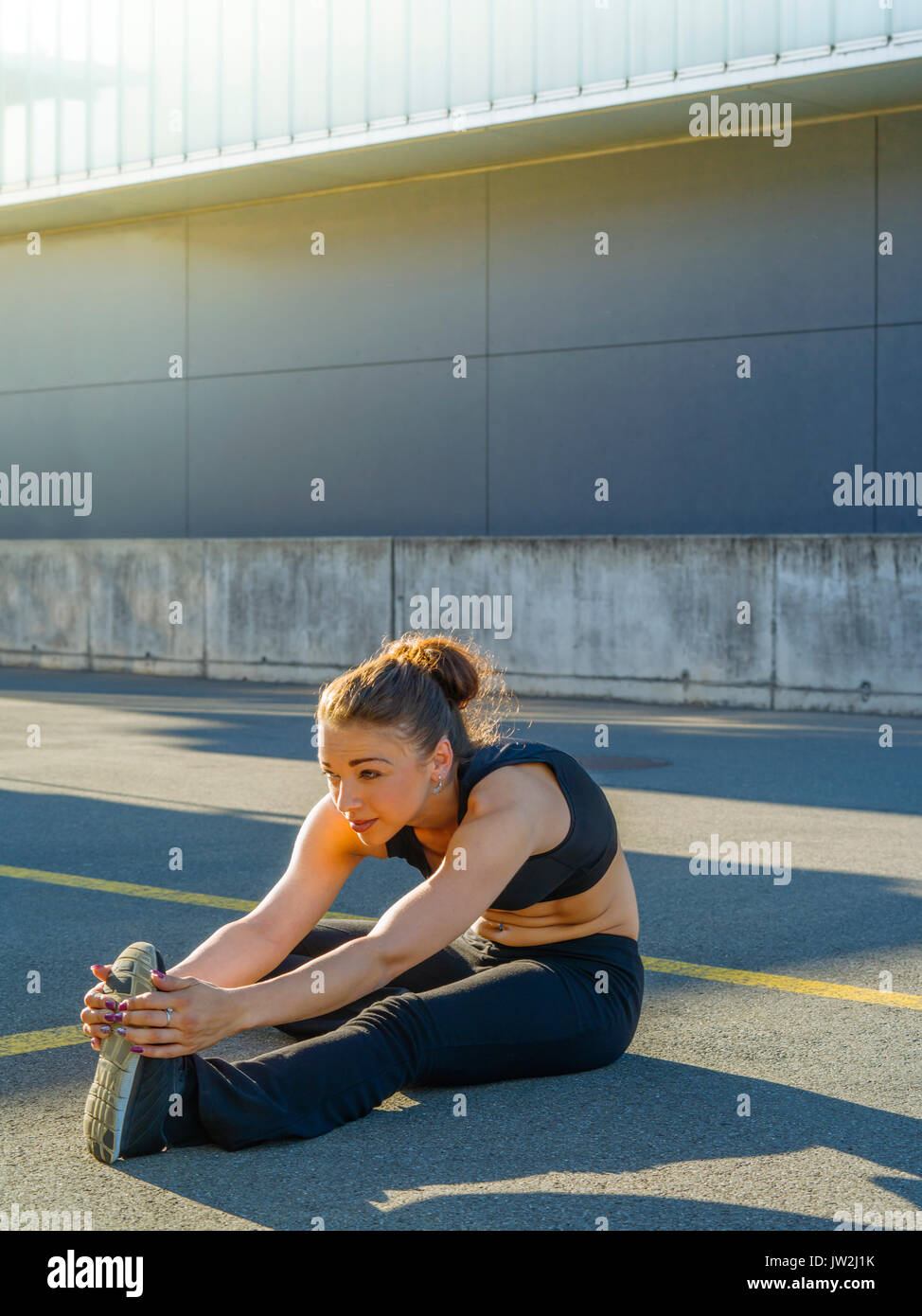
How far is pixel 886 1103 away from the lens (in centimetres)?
444

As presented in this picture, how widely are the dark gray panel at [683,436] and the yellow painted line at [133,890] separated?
41.2 ft

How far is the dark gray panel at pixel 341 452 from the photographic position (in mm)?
21484

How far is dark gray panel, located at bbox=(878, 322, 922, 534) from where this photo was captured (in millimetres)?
18188

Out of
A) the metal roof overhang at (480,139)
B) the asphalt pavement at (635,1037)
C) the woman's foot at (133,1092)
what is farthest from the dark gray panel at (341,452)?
the woman's foot at (133,1092)

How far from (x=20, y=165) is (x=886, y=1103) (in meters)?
21.1

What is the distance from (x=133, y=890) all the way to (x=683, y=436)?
44.0 ft

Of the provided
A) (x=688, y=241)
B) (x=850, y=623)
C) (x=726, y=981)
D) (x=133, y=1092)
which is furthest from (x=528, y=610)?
(x=133, y=1092)

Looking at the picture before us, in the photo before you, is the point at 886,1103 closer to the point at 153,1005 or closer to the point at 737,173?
the point at 153,1005

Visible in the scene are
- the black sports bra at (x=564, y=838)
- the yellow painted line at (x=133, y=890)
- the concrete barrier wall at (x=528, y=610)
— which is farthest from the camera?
the concrete barrier wall at (x=528, y=610)

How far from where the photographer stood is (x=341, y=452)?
22438 millimetres

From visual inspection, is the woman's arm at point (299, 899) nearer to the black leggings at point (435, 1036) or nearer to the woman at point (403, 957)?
the woman at point (403, 957)

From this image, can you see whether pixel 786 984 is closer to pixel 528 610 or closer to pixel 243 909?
pixel 243 909
